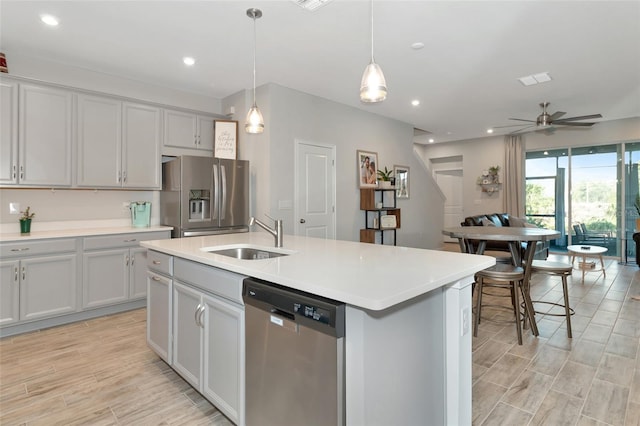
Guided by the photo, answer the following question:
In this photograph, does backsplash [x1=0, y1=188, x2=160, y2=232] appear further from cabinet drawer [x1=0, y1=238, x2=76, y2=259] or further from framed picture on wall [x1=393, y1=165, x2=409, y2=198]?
framed picture on wall [x1=393, y1=165, x2=409, y2=198]

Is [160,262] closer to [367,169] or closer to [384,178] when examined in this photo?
[367,169]

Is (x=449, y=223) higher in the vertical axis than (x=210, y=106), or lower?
lower

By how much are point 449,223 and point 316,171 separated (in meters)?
5.85

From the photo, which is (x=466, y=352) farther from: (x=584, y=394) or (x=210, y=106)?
(x=210, y=106)

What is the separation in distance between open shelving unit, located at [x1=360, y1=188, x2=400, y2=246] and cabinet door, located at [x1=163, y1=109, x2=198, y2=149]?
2.72 meters

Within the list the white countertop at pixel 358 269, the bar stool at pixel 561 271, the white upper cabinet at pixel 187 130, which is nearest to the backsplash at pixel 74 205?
the white upper cabinet at pixel 187 130

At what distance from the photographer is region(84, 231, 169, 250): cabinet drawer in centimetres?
354

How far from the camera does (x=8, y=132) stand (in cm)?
323

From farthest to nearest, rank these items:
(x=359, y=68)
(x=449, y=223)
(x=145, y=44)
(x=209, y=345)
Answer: (x=449, y=223), (x=359, y=68), (x=145, y=44), (x=209, y=345)

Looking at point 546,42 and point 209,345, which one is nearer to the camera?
point 209,345

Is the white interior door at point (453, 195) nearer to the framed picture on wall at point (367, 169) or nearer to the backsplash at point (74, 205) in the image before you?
the framed picture on wall at point (367, 169)

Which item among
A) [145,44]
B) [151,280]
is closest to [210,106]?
[145,44]

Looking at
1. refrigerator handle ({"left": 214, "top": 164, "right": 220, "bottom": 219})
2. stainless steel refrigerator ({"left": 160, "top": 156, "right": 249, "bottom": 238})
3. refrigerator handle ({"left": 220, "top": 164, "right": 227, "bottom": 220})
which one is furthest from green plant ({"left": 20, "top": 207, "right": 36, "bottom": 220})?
refrigerator handle ({"left": 220, "top": 164, "right": 227, "bottom": 220})

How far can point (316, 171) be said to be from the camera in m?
4.92
